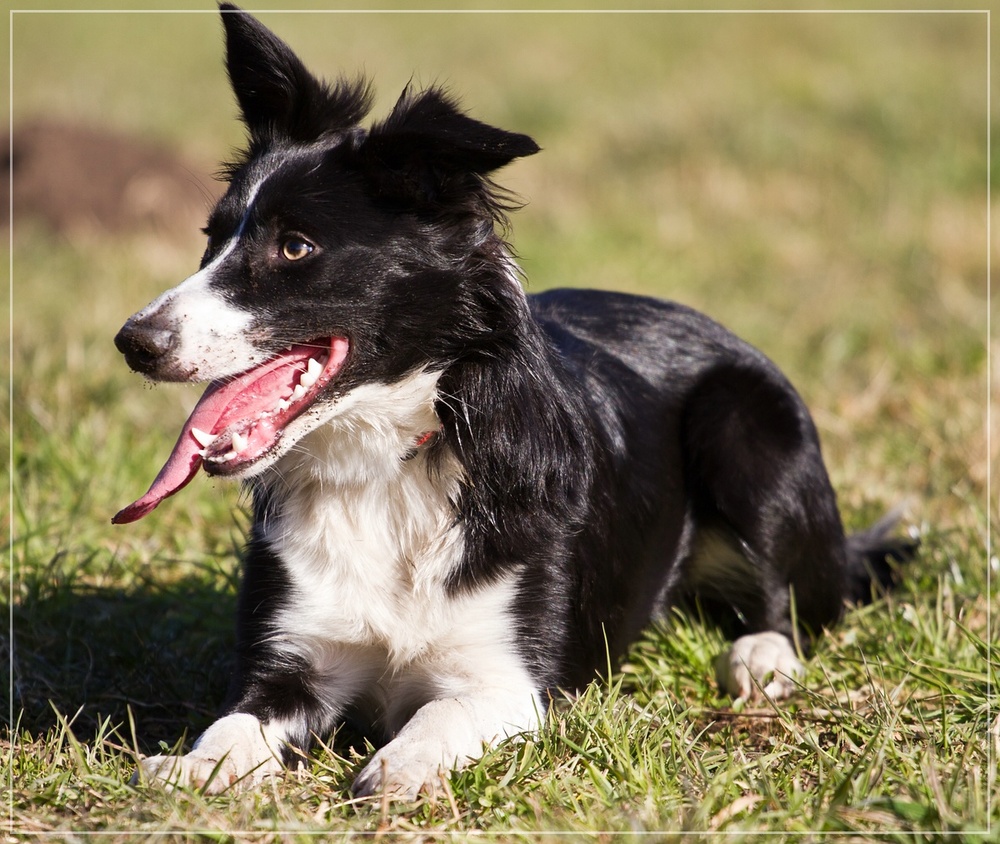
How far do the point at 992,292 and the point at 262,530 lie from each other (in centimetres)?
563

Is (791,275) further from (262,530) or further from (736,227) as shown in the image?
(262,530)

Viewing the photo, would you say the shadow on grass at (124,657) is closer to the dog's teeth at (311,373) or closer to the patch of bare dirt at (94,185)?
the dog's teeth at (311,373)

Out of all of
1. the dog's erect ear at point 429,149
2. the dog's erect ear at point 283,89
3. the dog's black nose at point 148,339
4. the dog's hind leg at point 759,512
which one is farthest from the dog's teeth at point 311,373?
the dog's hind leg at point 759,512

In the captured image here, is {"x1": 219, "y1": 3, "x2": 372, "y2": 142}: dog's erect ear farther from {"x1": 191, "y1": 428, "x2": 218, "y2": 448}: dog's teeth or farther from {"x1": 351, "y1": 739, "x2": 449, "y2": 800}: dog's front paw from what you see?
{"x1": 351, "y1": 739, "x2": 449, "y2": 800}: dog's front paw

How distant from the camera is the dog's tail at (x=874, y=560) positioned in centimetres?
379

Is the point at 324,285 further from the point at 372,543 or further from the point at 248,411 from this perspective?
the point at 372,543

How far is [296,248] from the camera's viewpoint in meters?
2.59

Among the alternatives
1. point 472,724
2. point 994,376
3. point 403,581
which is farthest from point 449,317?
point 994,376

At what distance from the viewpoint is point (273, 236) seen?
2.60 m

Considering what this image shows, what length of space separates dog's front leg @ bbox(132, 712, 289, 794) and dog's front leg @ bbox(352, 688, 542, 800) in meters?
0.24

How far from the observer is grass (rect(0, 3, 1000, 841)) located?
241cm

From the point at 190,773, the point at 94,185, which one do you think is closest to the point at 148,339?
the point at 190,773

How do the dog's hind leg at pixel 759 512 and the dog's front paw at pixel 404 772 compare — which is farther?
the dog's hind leg at pixel 759 512

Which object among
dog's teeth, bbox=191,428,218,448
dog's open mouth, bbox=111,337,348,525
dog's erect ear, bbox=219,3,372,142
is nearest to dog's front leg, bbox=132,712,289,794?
dog's open mouth, bbox=111,337,348,525
